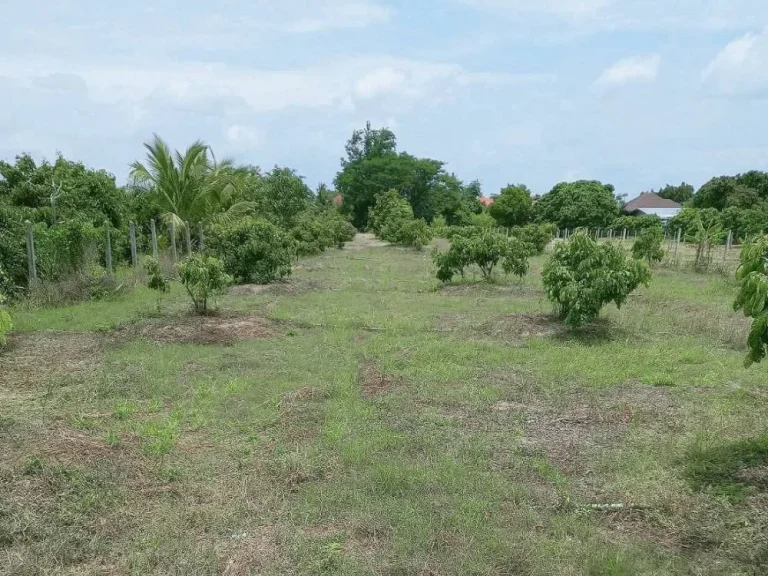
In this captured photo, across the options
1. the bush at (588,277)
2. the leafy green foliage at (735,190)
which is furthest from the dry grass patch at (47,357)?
the leafy green foliage at (735,190)

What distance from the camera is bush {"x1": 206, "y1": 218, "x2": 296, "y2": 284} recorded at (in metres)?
15.6

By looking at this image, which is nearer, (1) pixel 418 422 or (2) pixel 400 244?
(1) pixel 418 422

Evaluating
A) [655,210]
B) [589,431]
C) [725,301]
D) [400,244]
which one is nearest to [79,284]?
[589,431]

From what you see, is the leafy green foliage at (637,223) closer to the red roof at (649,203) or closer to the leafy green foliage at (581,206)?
the leafy green foliage at (581,206)

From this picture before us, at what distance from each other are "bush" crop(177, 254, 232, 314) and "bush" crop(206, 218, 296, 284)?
4727 millimetres

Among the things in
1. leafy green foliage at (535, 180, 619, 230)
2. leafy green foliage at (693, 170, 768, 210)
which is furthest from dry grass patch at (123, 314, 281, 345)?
leafy green foliage at (693, 170, 768, 210)

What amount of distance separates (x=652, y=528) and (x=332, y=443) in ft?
8.37

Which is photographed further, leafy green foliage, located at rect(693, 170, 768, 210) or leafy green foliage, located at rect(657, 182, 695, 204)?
leafy green foliage, located at rect(657, 182, 695, 204)

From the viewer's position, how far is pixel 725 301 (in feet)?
42.5

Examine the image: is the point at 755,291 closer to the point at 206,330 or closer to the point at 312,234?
the point at 206,330

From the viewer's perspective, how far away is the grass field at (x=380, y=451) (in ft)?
11.8

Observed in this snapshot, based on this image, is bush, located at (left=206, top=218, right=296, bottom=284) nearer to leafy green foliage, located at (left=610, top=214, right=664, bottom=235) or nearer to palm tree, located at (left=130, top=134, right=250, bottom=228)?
palm tree, located at (left=130, top=134, right=250, bottom=228)

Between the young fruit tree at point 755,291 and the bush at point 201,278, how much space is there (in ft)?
27.2

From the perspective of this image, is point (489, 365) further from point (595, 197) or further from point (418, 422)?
point (595, 197)
